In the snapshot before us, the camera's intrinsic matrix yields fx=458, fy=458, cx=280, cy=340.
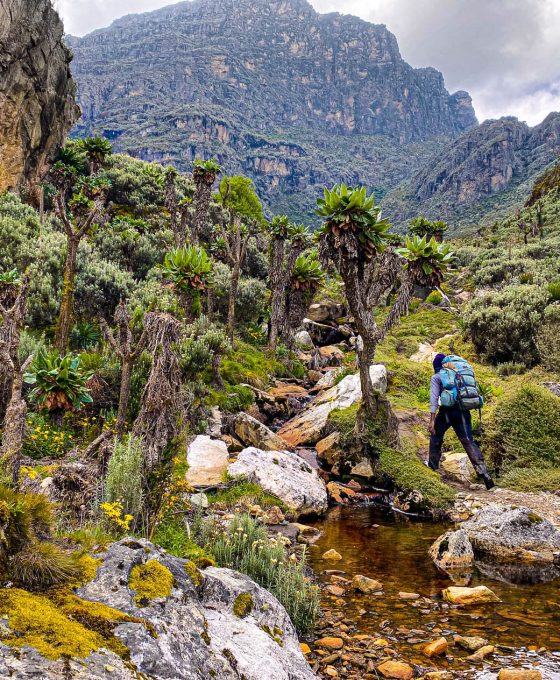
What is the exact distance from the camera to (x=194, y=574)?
3676mm

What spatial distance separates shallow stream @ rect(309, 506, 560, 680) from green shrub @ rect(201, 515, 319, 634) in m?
0.52

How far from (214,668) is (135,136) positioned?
181 m

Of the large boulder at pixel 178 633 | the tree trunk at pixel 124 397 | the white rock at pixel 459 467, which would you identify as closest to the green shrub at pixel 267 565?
the large boulder at pixel 178 633

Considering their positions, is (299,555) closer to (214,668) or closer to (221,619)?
(221,619)

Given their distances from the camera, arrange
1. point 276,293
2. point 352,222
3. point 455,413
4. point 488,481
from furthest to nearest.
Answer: point 276,293 → point 352,222 → point 455,413 → point 488,481

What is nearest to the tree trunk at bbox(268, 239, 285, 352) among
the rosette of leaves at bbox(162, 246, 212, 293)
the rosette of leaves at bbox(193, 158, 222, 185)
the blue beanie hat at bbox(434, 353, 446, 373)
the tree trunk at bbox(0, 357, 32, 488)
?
the rosette of leaves at bbox(193, 158, 222, 185)

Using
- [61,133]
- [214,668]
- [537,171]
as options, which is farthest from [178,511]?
[537,171]

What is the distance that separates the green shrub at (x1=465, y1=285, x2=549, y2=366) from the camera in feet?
60.8

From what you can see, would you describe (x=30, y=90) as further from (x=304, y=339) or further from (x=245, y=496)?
(x=245, y=496)

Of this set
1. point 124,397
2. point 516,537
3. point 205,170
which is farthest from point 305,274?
point 516,537

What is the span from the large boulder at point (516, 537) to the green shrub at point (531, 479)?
7.75 ft

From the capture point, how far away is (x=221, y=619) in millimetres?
3557

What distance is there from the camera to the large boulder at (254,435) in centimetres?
1214

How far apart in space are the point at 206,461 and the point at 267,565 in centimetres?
462
